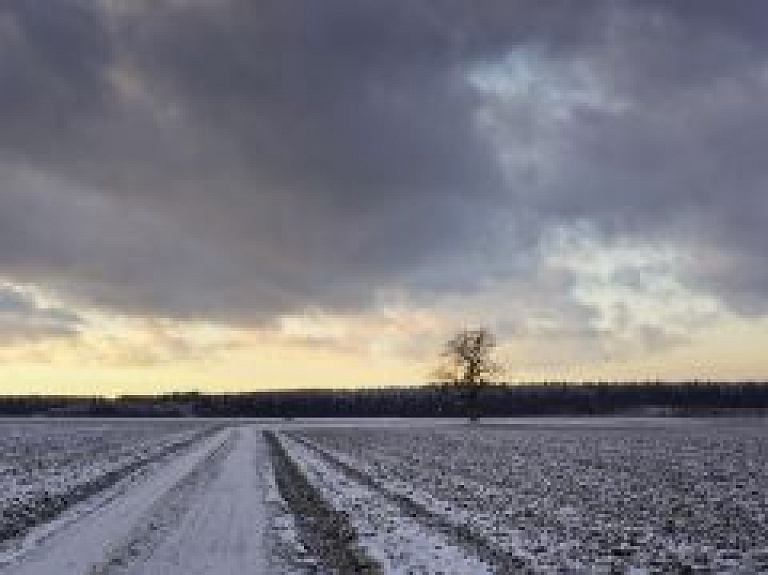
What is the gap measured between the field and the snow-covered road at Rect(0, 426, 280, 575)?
43mm

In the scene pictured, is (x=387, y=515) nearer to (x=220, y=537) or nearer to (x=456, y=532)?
(x=456, y=532)

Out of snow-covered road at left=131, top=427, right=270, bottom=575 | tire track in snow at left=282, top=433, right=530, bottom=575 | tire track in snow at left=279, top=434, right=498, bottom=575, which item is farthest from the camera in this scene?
tire track in snow at left=282, top=433, right=530, bottom=575

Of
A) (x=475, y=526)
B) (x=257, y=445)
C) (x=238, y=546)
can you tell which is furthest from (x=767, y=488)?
(x=257, y=445)

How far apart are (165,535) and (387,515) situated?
5.74 m

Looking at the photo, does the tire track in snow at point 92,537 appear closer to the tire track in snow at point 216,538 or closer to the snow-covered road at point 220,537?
the tire track in snow at point 216,538

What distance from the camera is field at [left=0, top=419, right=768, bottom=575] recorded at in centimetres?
1680

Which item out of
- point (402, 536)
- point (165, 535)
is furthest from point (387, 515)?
point (165, 535)

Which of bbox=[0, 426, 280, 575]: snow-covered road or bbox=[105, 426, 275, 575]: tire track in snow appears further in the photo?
bbox=[0, 426, 280, 575]: snow-covered road

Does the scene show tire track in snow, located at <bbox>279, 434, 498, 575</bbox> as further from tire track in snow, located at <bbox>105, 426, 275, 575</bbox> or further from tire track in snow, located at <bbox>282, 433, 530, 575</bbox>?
tire track in snow, located at <bbox>105, 426, 275, 575</bbox>

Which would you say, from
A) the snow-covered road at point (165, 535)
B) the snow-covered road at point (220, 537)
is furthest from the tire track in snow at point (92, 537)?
the snow-covered road at point (220, 537)

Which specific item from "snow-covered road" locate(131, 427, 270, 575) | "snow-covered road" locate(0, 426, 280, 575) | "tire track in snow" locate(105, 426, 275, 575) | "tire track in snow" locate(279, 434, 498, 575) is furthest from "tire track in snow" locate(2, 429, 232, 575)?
"tire track in snow" locate(279, 434, 498, 575)

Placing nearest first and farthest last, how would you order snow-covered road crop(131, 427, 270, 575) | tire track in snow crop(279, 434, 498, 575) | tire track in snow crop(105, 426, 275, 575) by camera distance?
tire track in snow crop(105, 426, 275, 575) → snow-covered road crop(131, 427, 270, 575) → tire track in snow crop(279, 434, 498, 575)

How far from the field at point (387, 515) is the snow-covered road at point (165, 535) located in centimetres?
4

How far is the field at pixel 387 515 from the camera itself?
661 inches
